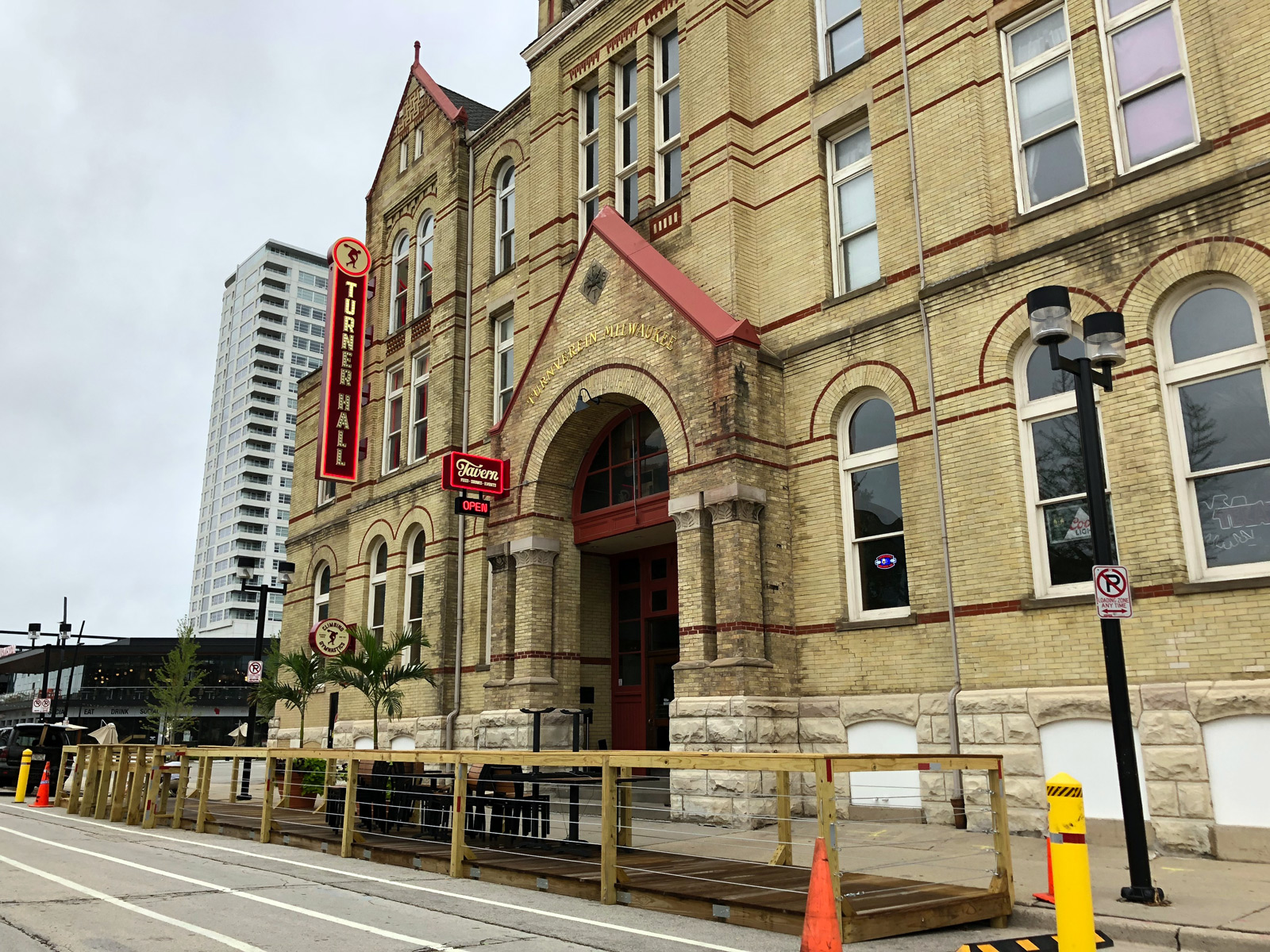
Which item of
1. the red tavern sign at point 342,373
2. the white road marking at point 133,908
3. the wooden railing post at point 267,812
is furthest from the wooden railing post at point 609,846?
the red tavern sign at point 342,373

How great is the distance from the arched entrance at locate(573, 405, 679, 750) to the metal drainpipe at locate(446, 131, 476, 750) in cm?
354

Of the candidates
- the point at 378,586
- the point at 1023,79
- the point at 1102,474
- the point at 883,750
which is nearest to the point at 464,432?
the point at 378,586

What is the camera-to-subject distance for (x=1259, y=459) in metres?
11.0

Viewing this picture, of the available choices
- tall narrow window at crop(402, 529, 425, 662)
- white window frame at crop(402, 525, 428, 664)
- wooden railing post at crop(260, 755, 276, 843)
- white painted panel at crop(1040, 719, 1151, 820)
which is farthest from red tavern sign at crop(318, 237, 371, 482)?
white painted panel at crop(1040, 719, 1151, 820)

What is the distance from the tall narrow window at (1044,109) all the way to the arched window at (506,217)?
12937 millimetres

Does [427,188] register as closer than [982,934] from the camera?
No

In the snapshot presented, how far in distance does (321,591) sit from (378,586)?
490 centimetres

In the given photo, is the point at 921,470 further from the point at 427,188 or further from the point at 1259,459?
the point at 427,188

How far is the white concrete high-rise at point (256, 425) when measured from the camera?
5674 inches

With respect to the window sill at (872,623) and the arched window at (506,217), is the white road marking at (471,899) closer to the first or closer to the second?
the window sill at (872,623)

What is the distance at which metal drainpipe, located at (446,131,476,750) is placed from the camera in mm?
21750

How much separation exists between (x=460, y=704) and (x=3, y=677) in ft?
338

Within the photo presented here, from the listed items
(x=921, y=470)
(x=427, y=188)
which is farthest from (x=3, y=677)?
(x=921, y=470)

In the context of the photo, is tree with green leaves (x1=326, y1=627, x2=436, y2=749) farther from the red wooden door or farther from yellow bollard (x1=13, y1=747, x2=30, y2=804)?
yellow bollard (x1=13, y1=747, x2=30, y2=804)
